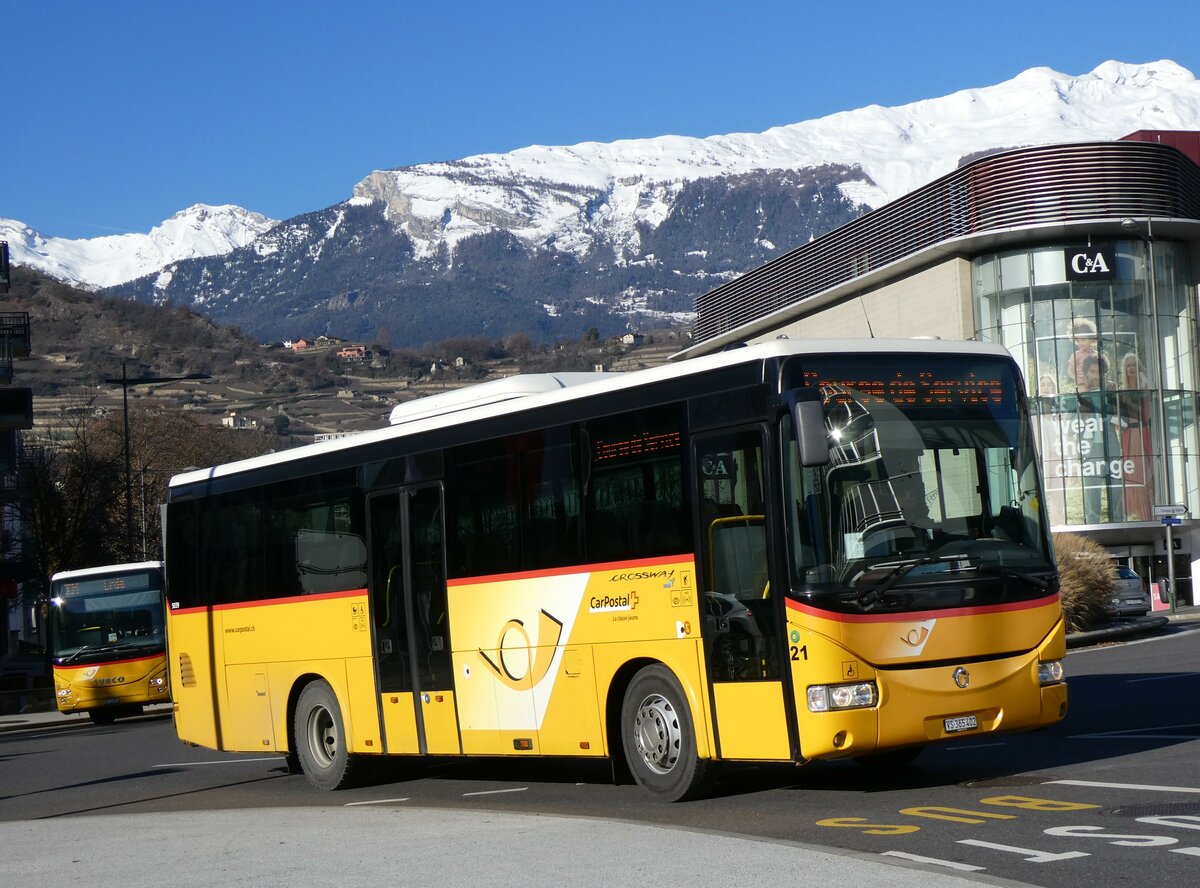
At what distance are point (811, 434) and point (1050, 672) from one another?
260 cm

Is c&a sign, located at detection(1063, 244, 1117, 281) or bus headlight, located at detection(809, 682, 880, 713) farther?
c&a sign, located at detection(1063, 244, 1117, 281)

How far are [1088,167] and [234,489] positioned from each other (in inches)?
1822

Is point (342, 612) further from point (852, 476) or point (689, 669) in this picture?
point (852, 476)

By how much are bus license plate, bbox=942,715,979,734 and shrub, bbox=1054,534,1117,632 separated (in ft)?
68.2

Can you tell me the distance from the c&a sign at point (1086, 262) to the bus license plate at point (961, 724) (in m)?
48.4

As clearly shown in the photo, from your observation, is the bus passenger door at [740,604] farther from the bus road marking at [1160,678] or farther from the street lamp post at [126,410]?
the street lamp post at [126,410]

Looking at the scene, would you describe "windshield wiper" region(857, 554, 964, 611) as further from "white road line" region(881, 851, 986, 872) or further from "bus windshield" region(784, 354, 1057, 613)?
"white road line" region(881, 851, 986, 872)

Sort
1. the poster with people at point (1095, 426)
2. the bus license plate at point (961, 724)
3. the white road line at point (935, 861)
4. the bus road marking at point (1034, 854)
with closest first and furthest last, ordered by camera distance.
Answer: the white road line at point (935, 861), the bus road marking at point (1034, 854), the bus license plate at point (961, 724), the poster with people at point (1095, 426)

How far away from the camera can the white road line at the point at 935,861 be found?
801cm

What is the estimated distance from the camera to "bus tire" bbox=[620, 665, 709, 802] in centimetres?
1122

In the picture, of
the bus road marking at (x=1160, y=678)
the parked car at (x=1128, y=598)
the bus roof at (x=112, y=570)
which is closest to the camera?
the bus road marking at (x=1160, y=678)

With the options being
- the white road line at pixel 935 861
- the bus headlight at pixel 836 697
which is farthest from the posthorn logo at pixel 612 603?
the white road line at pixel 935 861

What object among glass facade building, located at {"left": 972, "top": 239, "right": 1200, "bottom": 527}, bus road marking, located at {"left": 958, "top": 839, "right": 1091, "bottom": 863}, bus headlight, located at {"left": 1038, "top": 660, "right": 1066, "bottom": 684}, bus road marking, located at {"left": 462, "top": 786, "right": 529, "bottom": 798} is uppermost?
glass facade building, located at {"left": 972, "top": 239, "right": 1200, "bottom": 527}

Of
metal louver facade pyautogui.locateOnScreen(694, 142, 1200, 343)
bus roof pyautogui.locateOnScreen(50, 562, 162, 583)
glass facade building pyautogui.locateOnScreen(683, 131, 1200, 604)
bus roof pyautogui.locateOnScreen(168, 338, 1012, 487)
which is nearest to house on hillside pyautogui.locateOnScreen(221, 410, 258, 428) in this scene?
metal louver facade pyautogui.locateOnScreen(694, 142, 1200, 343)
